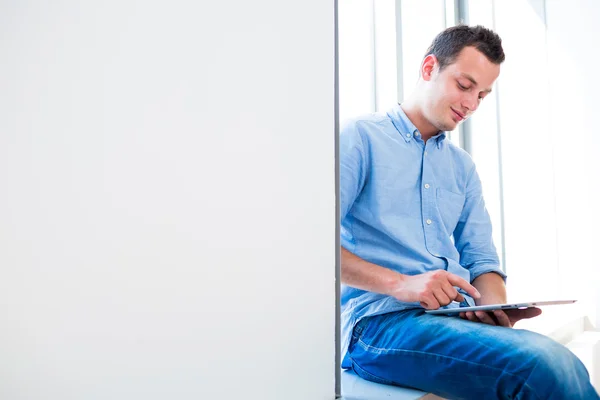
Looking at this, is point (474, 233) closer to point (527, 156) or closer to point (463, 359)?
point (463, 359)

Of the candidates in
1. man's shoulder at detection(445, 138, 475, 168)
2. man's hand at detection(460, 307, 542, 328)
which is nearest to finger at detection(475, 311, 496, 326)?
man's hand at detection(460, 307, 542, 328)

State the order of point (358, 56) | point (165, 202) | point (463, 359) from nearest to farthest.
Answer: point (165, 202), point (463, 359), point (358, 56)

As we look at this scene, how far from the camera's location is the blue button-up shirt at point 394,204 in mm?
1188

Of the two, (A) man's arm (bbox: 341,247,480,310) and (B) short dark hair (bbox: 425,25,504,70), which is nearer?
(A) man's arm (bbox: 341,247,480,310)

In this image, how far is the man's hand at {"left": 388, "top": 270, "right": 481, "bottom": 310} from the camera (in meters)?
1.03

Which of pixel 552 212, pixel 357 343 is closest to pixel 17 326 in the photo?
pixel 357 343

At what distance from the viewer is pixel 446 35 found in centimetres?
141

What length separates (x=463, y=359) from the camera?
0.94 m

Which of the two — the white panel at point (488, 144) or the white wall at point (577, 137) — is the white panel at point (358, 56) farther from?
the white wall at point (577, 137)

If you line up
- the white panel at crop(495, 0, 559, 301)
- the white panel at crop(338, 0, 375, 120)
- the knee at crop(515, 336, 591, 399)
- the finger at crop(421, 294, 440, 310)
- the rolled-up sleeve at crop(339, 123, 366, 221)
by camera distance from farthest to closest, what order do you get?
1. the white panel at crop(495, 0, 559, 301)
2. the white panel at crop(338, 0, 375, 120)
3. the rolled-up sleeve at crop(339, 123, 366, 221)
4. the finger at crop(421, 294, 440, 310)
5. the knee at crop(515, 336, 591, 399)

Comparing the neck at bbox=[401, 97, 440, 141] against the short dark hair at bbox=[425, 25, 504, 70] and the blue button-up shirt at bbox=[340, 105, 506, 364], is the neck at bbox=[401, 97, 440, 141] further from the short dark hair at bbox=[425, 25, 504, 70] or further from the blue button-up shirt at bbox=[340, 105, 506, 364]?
the short dark hair at bbox=[425, 25, 504, 70]

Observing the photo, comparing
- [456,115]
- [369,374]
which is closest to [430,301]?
[369,374]

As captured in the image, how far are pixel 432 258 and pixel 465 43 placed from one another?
586 millimetres

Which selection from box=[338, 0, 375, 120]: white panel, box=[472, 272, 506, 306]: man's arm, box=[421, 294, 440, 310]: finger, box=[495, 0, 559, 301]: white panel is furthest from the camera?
box=[495, 0, 559, 301]: white panel
